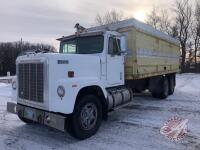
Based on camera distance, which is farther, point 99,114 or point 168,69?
point 168,69

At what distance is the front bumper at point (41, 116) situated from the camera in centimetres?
524

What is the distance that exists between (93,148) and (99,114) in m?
1.17

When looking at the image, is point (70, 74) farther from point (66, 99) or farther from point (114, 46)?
point (114, 46)

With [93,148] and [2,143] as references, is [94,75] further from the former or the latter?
[2,143]

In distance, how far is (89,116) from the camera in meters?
6.08

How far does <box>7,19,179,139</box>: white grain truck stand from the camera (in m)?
5.41

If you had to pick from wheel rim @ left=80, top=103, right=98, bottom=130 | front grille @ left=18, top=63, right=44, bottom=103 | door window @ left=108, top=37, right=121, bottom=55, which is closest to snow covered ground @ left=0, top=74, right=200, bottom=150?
wheel rim @ left=80, top=103, right=98, bottom=130

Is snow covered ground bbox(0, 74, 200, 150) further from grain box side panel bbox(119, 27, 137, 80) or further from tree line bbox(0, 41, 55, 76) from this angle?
tree line bbox(0, 41, 55, 76)

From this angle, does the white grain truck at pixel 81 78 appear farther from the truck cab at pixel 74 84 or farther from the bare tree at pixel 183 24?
the bare tree at pixel 183 24

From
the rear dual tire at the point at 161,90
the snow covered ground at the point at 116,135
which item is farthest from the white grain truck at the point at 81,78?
the rear dual tire at the point at 161,90

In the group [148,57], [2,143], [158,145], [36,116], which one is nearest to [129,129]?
[158,145]

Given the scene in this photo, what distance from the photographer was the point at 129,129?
661 cm

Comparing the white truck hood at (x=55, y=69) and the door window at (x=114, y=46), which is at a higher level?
the door window at (x=114, y=46)

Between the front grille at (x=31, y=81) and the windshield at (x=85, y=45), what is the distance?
175 centimetres
